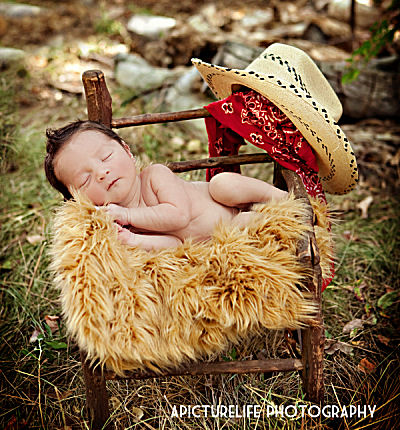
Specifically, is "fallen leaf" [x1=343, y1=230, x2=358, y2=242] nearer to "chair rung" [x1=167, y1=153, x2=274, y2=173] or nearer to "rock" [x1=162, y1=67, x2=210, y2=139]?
"chair rung" [x1=167, y1=153, x2=274, y2=173]

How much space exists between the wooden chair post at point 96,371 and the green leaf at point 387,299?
1340mm

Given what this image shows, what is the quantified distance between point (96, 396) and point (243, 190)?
867 mm

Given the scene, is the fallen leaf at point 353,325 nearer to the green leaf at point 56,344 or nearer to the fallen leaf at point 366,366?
the fallen leaf at point 366,366

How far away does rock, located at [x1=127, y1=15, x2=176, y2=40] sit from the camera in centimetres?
493

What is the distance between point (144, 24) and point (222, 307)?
4539mm

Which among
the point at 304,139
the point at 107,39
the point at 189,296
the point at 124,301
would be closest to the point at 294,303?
the point at 189,296

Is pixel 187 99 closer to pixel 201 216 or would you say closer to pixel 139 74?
pixel 139 74

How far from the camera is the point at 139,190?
173 cm

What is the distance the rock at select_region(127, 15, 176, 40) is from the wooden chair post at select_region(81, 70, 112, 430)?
342 centimetres

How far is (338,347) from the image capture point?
6.37 ft

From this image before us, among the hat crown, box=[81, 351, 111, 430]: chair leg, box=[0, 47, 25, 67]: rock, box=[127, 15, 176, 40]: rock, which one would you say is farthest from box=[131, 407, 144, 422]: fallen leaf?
box=[127, 15, 176, 40]: rock

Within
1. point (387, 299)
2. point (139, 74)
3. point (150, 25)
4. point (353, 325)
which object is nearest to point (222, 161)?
Answer: point (353, 325)

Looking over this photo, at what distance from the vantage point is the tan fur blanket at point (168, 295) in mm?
1314

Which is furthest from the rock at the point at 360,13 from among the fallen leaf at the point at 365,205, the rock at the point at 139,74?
the fallen leaf at the point at 365,205
